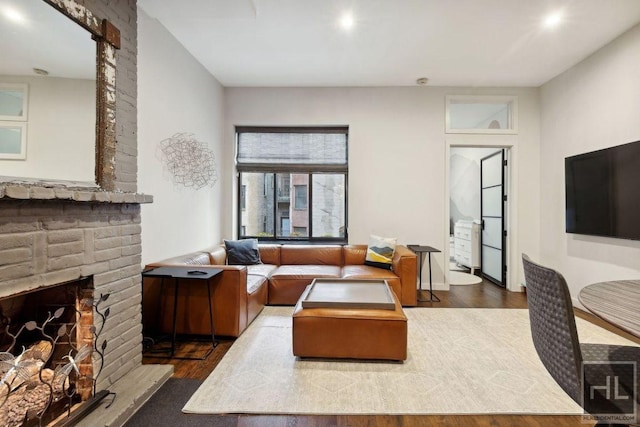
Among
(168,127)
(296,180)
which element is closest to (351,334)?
(168,127)

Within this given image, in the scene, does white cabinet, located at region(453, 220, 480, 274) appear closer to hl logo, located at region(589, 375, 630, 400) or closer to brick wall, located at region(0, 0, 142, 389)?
hl logo, located at region(589, 375, 630, 400)

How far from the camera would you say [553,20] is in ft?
9.45

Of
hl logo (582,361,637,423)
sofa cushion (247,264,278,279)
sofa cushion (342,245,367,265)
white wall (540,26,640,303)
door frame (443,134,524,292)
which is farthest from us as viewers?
door frame (443,134,524,292)

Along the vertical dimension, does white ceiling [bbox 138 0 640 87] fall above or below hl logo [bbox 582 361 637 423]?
above

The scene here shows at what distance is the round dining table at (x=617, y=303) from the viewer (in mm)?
965

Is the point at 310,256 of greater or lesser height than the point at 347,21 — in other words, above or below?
below

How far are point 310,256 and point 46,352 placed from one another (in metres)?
2.99

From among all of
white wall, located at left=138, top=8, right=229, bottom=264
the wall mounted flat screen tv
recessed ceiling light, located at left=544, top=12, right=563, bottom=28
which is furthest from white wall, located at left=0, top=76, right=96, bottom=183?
the wall mounted flat screen tv

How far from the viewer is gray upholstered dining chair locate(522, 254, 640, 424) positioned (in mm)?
964

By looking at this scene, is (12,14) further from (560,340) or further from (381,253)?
(381,253)

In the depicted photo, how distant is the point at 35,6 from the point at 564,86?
5.29 meters

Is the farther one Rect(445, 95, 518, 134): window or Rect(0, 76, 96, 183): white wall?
Rect(445, 95, 518, 134): window

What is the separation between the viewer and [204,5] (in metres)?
2.58

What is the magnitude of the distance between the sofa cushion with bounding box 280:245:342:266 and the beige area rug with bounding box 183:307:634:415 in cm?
144
